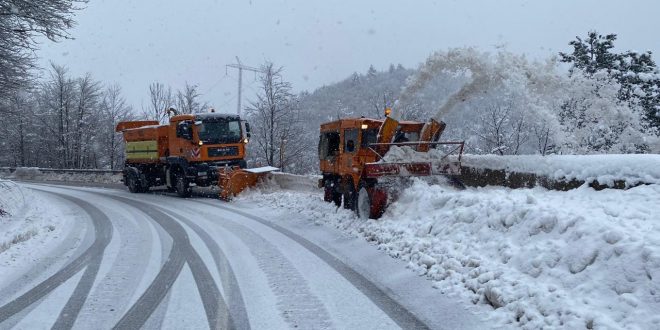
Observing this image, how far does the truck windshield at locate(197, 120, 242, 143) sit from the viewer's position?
20297 millimetres

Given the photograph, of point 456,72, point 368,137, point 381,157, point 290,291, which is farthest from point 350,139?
point 290,291

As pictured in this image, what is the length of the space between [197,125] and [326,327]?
16154 mm

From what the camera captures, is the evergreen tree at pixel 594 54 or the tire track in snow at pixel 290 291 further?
the evergreen tree at pixel 594 54

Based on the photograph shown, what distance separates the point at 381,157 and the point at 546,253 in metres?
5.98

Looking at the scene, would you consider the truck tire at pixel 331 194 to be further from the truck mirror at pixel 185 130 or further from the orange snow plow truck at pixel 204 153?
the truck mirror at pixel 185 130

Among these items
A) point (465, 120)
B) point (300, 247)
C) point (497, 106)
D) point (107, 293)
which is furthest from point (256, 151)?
point (107, 293)

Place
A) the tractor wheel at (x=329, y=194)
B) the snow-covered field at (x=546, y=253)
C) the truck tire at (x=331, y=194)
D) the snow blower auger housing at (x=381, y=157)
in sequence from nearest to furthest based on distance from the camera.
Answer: the snow-covered field at (x=546, y=253)
the snow blower auger housing at (x=381, y=157)
the truck tire at (x=331, y=194)
the tractor wheel at (x=329, y=194)

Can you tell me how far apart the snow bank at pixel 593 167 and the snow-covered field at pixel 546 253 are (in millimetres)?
343

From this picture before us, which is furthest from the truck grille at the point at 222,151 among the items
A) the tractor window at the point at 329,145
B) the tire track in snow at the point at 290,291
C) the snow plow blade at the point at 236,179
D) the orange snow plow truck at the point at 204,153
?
the tire track in snow at the point at 290,291

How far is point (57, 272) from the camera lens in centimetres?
767

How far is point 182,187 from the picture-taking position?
20.8m

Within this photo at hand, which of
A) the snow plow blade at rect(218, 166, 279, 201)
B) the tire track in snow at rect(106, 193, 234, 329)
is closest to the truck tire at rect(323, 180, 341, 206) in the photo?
the tire track in snow at rect(106, 193, 234, 329)

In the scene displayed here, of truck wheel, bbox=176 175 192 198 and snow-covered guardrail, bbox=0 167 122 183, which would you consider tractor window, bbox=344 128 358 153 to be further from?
snow-covered guardrail, bbox=0 167 122 183

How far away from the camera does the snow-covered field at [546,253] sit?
4.82 metres
